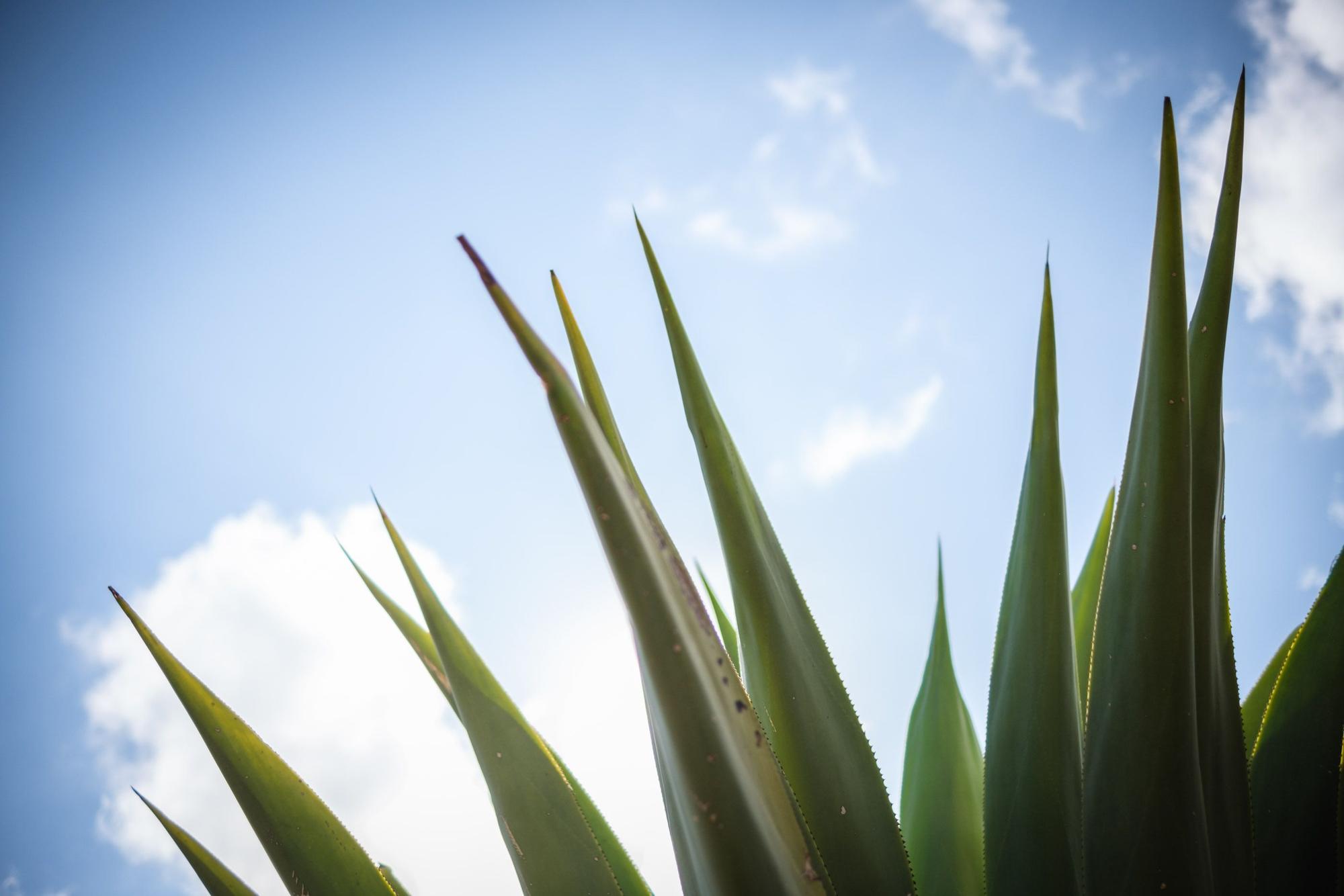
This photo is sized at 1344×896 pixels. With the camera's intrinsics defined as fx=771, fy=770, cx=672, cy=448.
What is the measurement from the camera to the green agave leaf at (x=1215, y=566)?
451 millimetres

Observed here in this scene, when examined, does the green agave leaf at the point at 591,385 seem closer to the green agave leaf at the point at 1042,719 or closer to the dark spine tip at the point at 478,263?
the dark spine tip at the point at 478,263

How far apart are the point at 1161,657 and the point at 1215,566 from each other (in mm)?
83

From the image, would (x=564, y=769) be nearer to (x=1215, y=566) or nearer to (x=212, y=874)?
(x=212, y=874)

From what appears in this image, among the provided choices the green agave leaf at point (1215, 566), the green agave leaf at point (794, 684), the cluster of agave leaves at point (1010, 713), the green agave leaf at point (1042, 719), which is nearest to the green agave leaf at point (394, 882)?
the cluster of agave leaves at point (1010, 713)

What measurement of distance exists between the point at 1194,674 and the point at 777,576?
247 millimetres

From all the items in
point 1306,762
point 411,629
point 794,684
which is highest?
point 411,629

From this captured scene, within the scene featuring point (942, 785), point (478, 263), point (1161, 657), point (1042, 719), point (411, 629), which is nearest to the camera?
point (478, 263)

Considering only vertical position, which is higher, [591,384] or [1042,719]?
[591,384]

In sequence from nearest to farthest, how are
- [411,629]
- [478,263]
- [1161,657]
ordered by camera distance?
[478,263] → [1161,657] → [411,629]

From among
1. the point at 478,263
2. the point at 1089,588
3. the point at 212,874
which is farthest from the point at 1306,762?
the point at 212,874

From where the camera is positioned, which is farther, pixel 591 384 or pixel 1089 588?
pixel 1089 588

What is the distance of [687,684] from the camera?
1.10 feet

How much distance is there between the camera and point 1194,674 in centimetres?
45

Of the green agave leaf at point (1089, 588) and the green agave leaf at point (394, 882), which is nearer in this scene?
the green agave leaf at point (394, 882)
